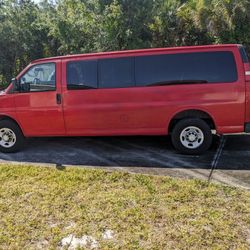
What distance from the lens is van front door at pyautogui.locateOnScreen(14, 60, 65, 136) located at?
21.8 ft

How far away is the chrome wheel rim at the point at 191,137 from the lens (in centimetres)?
637

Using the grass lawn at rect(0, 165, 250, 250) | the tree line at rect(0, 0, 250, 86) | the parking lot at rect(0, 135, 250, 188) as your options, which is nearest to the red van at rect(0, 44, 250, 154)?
the parking lot at rect(0, 135, 250, 188)

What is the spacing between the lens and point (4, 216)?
14.2 feet

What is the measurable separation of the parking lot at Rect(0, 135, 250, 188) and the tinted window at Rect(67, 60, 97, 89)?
1.33 metres

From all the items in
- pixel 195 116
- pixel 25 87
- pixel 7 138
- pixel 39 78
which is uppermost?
pixel 39 78

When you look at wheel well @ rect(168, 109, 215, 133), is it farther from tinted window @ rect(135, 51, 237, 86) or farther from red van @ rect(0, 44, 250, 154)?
tinted window @ rect(135, 51, 237, 86)

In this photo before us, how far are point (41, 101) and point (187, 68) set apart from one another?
2851mm

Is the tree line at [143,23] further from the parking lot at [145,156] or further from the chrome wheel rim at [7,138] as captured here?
the chrome wheel rim at [7,138]

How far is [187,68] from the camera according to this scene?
20.4 feet

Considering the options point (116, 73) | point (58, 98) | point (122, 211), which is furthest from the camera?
point (58, 98)

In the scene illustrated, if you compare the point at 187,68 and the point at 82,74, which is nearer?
the point at 187,68

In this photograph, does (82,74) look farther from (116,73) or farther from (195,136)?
(195,136)

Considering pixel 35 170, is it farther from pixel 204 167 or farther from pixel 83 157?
pixel 204 167

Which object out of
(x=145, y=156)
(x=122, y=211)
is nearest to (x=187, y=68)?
(x=145, y=156)
